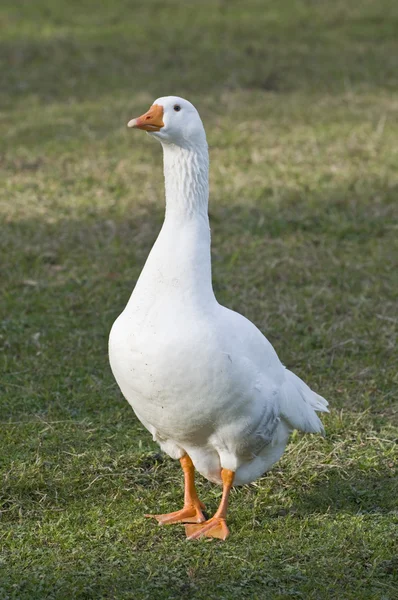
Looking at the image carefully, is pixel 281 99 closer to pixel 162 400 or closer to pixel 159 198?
pixel 159 198

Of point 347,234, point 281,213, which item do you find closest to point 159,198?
point 281,213

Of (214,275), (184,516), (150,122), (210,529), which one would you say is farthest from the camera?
(214,275)

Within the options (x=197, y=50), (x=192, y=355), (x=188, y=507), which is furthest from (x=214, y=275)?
(x=197, y=50)

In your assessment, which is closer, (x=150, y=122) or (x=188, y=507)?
(x=150, y=122)

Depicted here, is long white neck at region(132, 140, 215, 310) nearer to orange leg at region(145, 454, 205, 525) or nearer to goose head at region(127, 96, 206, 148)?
goose head at region(127, 96, 206, 148)

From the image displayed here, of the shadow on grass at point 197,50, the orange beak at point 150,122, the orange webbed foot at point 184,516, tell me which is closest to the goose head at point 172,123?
the orange beak at point 150,122

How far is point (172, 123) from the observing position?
11.9 ft

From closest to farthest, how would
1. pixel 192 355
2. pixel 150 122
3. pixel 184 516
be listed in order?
pixel 192 355 < pixel 150 122 < pixel 184 516

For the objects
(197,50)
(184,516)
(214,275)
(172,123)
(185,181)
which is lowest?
(184,516)

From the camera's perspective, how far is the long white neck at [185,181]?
370 cm

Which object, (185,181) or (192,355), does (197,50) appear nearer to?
(185,181)

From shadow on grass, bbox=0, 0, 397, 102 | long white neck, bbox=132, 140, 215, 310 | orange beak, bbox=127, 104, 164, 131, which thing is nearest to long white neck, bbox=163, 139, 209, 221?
long white neck, bbox=132, 140, 215, 310

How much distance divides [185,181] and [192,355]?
699 millimetres

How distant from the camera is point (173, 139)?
369 cm
